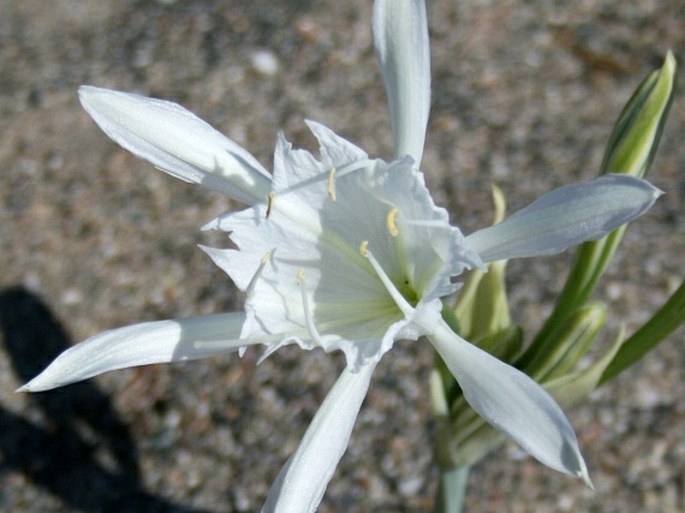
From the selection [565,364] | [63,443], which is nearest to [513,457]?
[565,364]

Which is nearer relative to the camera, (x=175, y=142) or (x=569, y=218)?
(x=569, y=218)

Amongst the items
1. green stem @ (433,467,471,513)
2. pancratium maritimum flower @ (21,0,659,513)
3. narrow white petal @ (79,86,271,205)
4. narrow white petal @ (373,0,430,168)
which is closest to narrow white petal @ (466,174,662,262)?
pancratium maritimum flower @ (21,0,659,513)

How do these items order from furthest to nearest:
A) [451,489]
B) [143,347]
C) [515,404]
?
[451,489] → [143,347] → [515,404]

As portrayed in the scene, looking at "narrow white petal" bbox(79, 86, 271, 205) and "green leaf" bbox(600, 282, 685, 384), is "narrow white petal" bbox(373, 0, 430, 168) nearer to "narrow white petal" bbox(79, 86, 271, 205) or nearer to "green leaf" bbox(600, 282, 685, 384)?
"narrow white petal" bbox(79, 86, 271, 205)

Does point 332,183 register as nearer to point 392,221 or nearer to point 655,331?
point 392,221

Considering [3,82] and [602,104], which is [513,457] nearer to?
[602,104]

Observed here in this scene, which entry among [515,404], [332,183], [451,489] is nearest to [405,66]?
[332,183]

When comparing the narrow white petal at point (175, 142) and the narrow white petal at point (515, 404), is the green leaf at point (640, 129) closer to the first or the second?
the narrow white petal at point (515, 404)

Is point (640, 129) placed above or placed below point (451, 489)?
above
